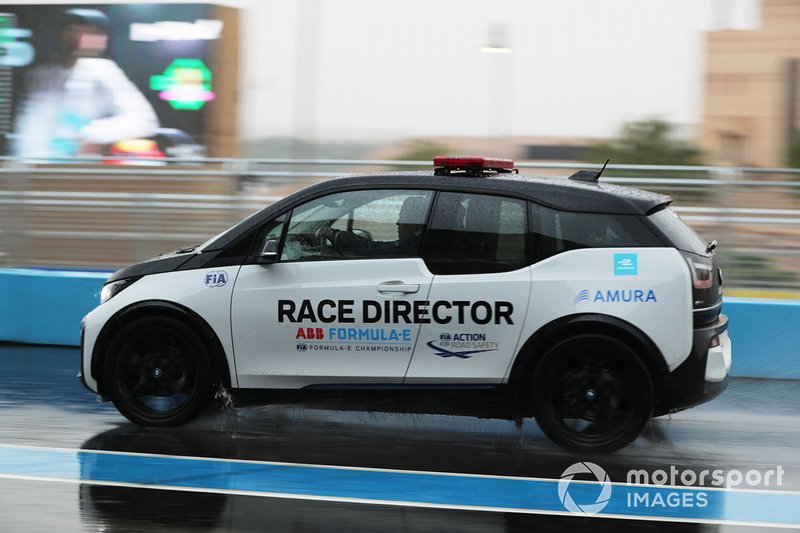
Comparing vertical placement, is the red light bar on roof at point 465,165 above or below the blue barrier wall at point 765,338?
above

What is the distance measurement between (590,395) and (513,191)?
1.28 meters

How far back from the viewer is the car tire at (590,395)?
22.1 ft

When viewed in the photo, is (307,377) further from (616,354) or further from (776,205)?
(776,205)

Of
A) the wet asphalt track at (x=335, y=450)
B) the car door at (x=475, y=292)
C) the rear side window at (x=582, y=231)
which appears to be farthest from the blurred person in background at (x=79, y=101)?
the rear side window at (x=582, y=231)

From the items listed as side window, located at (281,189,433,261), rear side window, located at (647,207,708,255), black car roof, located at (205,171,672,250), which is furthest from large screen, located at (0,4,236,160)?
rear side window, located at (647,207,708,255)

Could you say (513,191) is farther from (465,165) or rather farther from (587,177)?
(587,177)

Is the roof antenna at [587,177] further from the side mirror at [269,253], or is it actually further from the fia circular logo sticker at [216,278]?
the fia circular logo sticker at [216,278]

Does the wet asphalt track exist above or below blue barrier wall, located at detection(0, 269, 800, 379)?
below

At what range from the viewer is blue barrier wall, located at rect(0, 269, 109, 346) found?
1084 cm

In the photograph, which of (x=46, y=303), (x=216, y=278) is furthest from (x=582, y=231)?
(x=46, y=303)

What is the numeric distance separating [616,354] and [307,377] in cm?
183

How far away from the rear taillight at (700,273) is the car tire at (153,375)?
300 cm

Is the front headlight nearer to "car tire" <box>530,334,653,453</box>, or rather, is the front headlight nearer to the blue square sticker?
"car tire" <box>530,334,653,453</box>

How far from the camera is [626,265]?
6.70 metres
